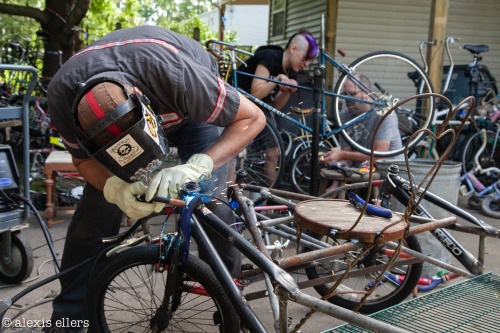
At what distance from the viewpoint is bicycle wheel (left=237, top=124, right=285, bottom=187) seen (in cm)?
477

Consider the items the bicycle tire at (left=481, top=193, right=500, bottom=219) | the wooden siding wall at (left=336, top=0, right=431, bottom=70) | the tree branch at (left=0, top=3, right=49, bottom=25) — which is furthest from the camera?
the tree branch at (left=0, top=3, right=49, bottom=25)

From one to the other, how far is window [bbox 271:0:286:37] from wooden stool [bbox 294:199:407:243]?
25.5ft

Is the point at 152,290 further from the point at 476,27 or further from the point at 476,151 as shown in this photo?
the point at 476,27

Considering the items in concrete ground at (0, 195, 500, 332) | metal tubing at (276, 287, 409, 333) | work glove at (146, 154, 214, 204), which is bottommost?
concrete ground at (0, 195, 500, 332)

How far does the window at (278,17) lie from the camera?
9.18 metres

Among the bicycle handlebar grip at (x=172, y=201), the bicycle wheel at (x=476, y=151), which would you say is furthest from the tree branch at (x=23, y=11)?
the bicycle wheel at (x=476, y=151)

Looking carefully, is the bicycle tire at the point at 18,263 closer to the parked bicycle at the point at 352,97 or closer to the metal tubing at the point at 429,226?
the parked bicycle at the point at 352,97

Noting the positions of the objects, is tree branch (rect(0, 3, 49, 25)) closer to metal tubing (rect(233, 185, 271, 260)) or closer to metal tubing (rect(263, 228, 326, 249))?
metal tubing (rect(233, 185, 271, 260))

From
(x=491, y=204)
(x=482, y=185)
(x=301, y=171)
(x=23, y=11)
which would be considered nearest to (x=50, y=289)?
(x=301, y=171)

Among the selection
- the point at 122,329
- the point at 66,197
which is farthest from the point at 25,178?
the point at 66,197

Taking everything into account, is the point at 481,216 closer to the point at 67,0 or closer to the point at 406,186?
the point at 406,186

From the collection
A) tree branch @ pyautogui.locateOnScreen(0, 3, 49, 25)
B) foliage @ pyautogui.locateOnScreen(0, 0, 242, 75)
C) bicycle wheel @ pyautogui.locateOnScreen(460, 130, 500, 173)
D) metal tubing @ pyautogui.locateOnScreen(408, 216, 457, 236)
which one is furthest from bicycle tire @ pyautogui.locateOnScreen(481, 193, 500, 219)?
tree branch @ pyautogui.locateOnScreen(0, 3, 49, 25)

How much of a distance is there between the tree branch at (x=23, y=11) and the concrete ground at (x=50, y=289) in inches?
202

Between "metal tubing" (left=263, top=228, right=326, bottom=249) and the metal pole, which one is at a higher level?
the metal pole
